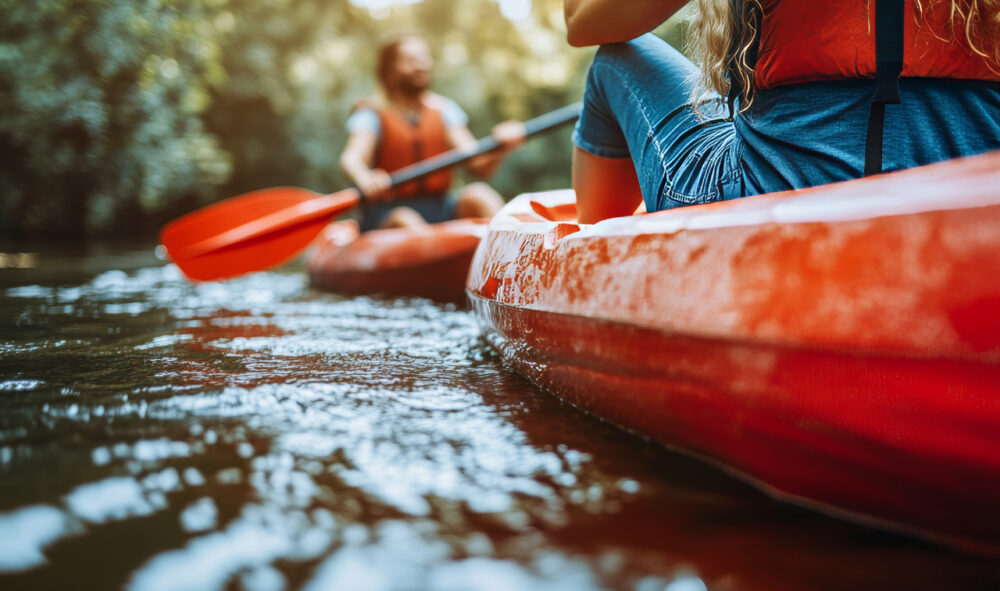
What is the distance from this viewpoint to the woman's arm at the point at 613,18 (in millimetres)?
1129

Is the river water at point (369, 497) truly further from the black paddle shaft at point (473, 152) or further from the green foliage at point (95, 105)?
the green foliage at point (95, 105)

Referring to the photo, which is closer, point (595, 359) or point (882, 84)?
point (882, 84)

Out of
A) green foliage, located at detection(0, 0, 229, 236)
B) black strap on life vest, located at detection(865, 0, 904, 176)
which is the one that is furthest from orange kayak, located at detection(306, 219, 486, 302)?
green foliage, located at detection(0, 0, 229, 236)

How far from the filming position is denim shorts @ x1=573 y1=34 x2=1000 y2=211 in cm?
85

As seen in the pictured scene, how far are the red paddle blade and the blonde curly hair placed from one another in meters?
2.12

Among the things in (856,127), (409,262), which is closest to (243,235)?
(409,262)

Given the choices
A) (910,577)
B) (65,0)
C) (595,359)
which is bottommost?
(910,577)

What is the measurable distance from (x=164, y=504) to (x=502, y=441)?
39 centimetres

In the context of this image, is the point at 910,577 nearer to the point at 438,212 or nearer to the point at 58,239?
the point at 438,212

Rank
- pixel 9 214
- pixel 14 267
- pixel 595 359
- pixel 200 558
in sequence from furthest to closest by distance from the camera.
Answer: pixel 9 214, pixel 14 267, pixel 595 359, pixel 200 558

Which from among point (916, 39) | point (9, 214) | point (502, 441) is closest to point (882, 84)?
point (916, 39)

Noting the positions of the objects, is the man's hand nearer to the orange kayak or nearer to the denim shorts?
the orange kayak

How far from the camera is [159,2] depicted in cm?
614

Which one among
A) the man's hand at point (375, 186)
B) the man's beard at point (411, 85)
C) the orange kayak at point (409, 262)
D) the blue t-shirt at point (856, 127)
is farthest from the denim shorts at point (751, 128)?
the man's beard at point (411, 85)
